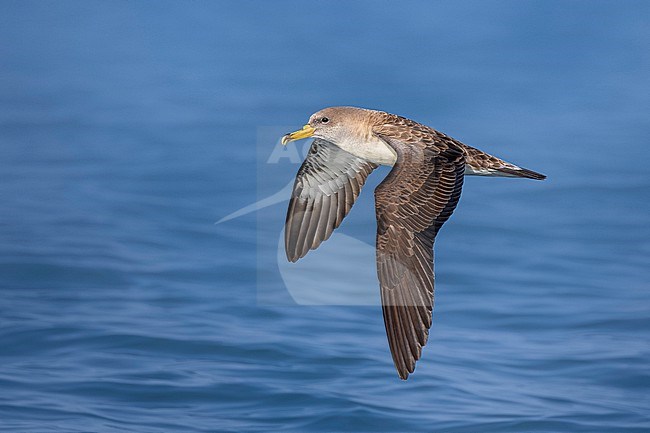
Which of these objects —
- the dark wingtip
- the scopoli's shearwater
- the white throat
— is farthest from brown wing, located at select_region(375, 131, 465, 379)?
the dark wingtip

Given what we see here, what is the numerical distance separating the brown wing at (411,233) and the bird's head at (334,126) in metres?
0.70

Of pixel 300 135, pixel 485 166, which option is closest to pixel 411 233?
pixel 485 166

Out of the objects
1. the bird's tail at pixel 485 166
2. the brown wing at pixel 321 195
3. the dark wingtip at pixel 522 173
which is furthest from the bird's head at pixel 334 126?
the dark wingtip at pixel 522 173

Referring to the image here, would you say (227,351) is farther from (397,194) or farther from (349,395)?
(397,194)

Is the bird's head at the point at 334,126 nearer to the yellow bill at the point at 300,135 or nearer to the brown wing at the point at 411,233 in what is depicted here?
the yellow bill at the point at 300,135

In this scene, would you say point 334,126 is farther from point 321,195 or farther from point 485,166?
point 485,166

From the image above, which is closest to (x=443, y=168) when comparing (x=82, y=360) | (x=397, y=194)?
(x=397, y=194)

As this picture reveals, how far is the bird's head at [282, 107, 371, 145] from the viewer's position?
11.2m

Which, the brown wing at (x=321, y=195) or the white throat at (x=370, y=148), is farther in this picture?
the brown wing at (x=321, y=195)

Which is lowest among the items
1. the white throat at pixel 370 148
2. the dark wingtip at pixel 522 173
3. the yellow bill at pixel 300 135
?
the dark wingtip at pixel 522 173

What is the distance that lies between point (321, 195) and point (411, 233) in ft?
7.34

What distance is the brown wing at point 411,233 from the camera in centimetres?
955

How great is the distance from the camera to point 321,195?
12.1m

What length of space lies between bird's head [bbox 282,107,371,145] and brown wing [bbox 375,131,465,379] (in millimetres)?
700
